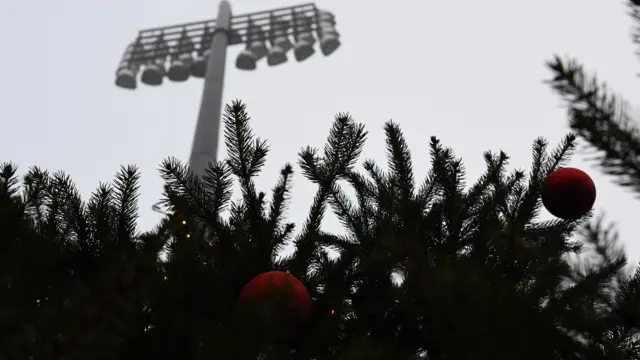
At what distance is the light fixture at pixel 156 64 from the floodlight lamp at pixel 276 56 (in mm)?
1781

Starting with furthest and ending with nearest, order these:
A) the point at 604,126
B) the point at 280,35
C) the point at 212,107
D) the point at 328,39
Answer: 1. the point at 280,35
2. the point at 328,39
3. the point at 212,107
4. the point at 604,126

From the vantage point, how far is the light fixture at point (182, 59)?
1001 cm

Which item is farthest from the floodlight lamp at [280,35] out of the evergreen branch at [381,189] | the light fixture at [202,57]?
the evergreen branch at [381,189]

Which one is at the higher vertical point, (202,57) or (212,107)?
(202,57)

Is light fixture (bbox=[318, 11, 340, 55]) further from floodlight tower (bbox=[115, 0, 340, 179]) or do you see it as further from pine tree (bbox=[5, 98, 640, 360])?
pine tree (bbox=[5, 98, 640, 360])

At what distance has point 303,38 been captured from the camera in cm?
1010

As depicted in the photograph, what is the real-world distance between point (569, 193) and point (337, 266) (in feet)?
2.43

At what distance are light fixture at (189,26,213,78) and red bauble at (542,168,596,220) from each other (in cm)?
827

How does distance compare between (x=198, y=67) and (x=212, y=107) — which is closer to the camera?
(x=212, y=107)

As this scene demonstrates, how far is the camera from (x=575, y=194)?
204 centimetres

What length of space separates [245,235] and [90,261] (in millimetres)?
462

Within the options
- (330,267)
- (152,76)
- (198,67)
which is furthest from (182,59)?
(330,267)

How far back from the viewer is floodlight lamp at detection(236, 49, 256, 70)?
374 inches

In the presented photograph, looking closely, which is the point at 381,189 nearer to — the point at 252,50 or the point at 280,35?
the point at 252,50
